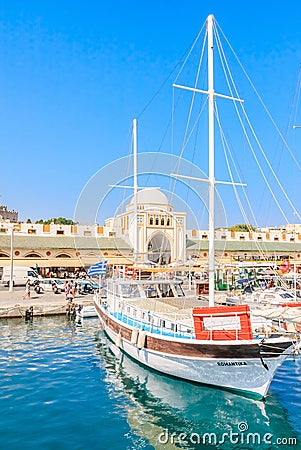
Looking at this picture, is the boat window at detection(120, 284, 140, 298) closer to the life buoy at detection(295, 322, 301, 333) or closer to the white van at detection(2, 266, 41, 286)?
the life buoy at detection(295, 322, 301, 333)

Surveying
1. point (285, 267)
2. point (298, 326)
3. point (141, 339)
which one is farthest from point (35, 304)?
point (285, 267)

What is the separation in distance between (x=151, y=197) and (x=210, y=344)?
55070mm

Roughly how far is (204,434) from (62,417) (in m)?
3.99

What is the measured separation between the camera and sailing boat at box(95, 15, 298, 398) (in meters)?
11.7

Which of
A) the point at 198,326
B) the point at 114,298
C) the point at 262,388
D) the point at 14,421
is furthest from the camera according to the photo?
the point at 114,298

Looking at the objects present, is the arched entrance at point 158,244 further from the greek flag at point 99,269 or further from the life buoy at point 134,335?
the life buoy at point 134,335

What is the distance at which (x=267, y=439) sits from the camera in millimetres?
10055

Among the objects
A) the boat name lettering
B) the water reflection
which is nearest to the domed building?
the water reflection

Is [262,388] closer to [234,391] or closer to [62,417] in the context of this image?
[234,391]

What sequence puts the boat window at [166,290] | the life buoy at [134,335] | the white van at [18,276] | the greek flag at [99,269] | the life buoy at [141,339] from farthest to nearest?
the white van at [18,276] < the greek flag at [99,269] < the boat window at [166,290] < the life buoy at [134,335] < the life buoy at [141,339]

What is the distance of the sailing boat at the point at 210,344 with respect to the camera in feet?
38.5

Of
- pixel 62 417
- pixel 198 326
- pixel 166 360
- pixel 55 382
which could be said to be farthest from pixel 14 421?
pixel 198 326

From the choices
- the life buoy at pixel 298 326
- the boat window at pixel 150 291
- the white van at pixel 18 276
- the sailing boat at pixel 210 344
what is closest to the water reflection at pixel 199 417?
the sailing boat at pixel 210 344

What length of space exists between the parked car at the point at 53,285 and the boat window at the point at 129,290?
61.9 feet
